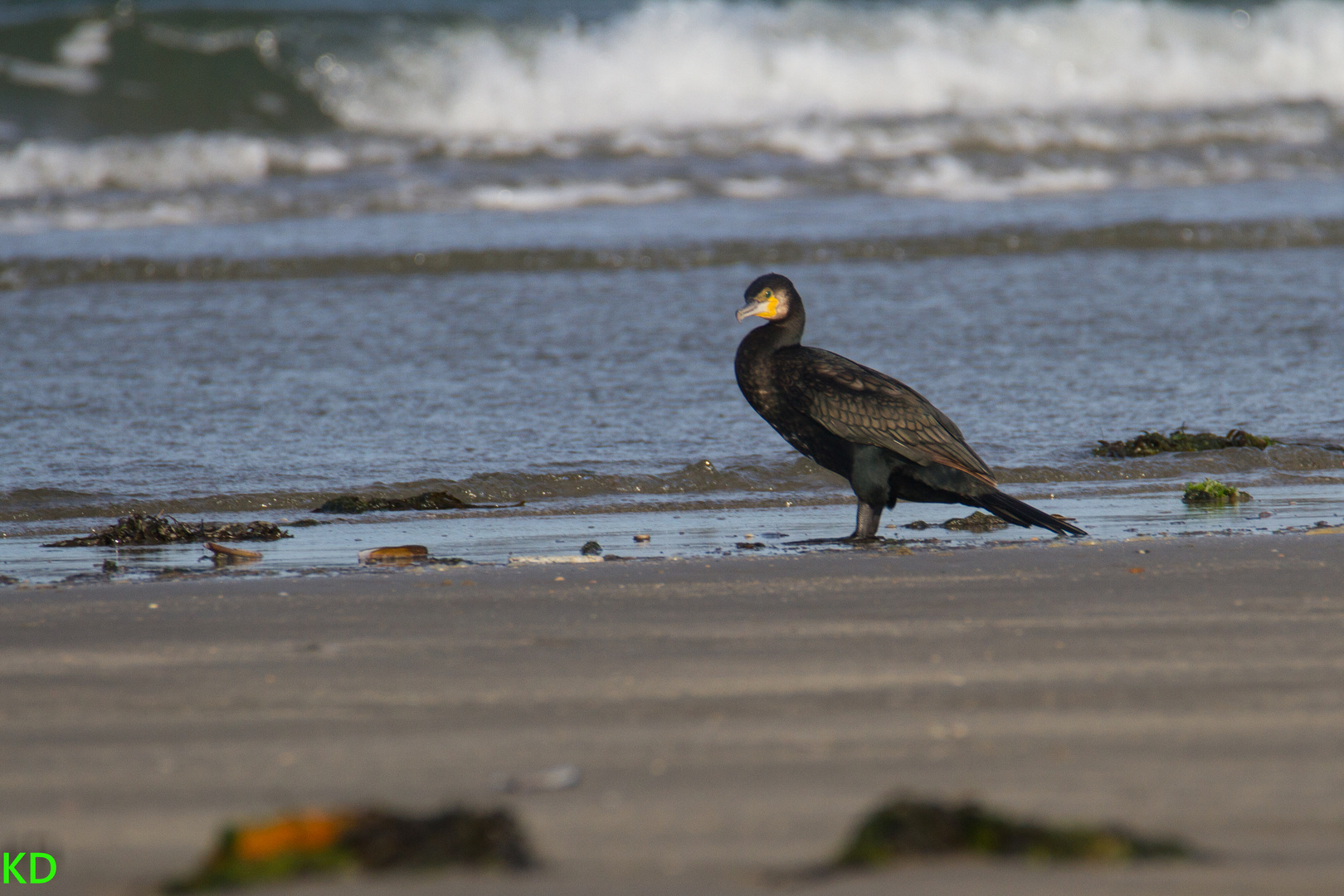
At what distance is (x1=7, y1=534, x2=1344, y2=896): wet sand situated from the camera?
7.22 ft

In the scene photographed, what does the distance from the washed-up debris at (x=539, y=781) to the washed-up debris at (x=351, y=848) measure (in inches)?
8.7

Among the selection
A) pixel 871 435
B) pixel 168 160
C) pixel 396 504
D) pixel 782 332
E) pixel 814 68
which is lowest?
pixel 396 504

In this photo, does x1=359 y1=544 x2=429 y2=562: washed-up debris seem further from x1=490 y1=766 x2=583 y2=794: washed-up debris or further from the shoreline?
x1=490 y1=766 x2=583 y2=794: washed-up debris

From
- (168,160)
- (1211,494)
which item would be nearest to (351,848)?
(1211,494)

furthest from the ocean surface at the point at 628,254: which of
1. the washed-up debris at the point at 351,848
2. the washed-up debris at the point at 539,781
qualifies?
the washed-up debris at the point at 351,848

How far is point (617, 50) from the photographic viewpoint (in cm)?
2027

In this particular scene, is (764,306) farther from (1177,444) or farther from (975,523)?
(1177,444)

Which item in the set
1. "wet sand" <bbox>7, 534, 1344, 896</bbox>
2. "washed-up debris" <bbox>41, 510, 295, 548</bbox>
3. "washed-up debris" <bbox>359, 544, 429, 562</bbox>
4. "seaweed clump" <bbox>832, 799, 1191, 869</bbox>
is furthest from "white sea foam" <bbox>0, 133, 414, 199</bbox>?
"seaweed clump" <bbox>832, 799, 1191, 869</bbox>

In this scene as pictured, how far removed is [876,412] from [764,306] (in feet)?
2.37

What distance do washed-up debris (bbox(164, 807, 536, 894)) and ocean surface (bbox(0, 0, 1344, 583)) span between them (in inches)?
97.6

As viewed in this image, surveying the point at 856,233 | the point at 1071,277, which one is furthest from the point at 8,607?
the point at 856,233

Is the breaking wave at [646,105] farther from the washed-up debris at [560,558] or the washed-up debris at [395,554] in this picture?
the washed-up debris at [560,558]

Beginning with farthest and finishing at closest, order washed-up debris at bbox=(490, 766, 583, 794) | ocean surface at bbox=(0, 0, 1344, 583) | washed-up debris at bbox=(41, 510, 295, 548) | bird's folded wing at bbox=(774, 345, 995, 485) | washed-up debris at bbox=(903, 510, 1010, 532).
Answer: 1. ocean surface at bbox=(0, 0, 1344, 583)
2. washed-up debris at bbox=(903, 510, 1010, 532)
3. bird's folded wing at bbox=(774, 345, 995, 485)
4. washed-up debris at bbox=(41, 510, 295, 548)
5. washed-up debris at bbox=(490, 766, 583, 794)

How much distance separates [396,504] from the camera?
5664mm
